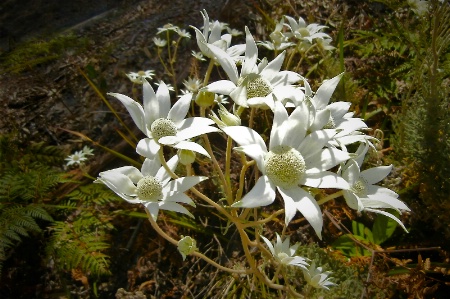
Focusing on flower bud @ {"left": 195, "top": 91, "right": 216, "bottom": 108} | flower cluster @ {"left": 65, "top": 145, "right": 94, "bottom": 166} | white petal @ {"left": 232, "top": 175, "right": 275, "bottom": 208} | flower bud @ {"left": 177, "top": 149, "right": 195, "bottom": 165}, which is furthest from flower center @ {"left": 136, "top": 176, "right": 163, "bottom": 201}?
flower cluster @ {"left": 65, "top": 145, "right": 94, "bottom": 166}

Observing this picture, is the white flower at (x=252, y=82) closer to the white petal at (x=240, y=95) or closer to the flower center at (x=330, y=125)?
the white petal at (x=240, y=95)

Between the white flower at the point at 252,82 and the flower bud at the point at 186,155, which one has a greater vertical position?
the white flower at the point at 252,82

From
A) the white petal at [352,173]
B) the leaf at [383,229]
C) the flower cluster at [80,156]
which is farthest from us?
the flower cluster at [80,156]

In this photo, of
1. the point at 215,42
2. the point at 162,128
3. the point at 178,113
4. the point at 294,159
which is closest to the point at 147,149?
the point at 162,128

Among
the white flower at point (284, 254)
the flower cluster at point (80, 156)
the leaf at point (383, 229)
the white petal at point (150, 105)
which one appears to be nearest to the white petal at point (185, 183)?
the white petal at point (150, 105)

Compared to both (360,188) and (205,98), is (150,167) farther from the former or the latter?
(360,188)
